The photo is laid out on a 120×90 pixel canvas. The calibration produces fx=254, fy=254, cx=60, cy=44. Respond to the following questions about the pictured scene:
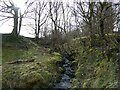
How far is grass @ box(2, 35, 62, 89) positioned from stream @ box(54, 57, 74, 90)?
11cm

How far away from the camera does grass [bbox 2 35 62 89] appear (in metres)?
4.28

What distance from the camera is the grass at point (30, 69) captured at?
14.0 feet

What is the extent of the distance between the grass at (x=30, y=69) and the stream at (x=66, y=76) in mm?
113

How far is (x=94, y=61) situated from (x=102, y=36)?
603 mm

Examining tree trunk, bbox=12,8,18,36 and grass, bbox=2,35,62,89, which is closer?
grass, bbox=2,35,62,89

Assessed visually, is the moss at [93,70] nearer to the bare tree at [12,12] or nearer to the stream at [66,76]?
the stream at [66,76]

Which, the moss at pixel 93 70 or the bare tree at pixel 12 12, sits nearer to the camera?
the moss at pixel 93 70

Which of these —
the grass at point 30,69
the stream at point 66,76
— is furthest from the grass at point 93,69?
the grass at point 30,69

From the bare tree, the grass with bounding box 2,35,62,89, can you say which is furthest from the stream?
the bare tree

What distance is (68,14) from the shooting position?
6.20 m

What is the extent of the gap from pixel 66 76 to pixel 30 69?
0.69m

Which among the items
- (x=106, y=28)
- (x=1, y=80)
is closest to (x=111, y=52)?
(x=106, y=28)

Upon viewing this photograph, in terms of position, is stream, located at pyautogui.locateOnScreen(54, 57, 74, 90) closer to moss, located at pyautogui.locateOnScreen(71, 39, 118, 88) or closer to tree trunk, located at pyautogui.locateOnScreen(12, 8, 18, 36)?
moss, located at pyautogui.locateOnScreen(71, 39, 118, 88)

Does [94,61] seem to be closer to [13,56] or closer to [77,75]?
[77,75]
